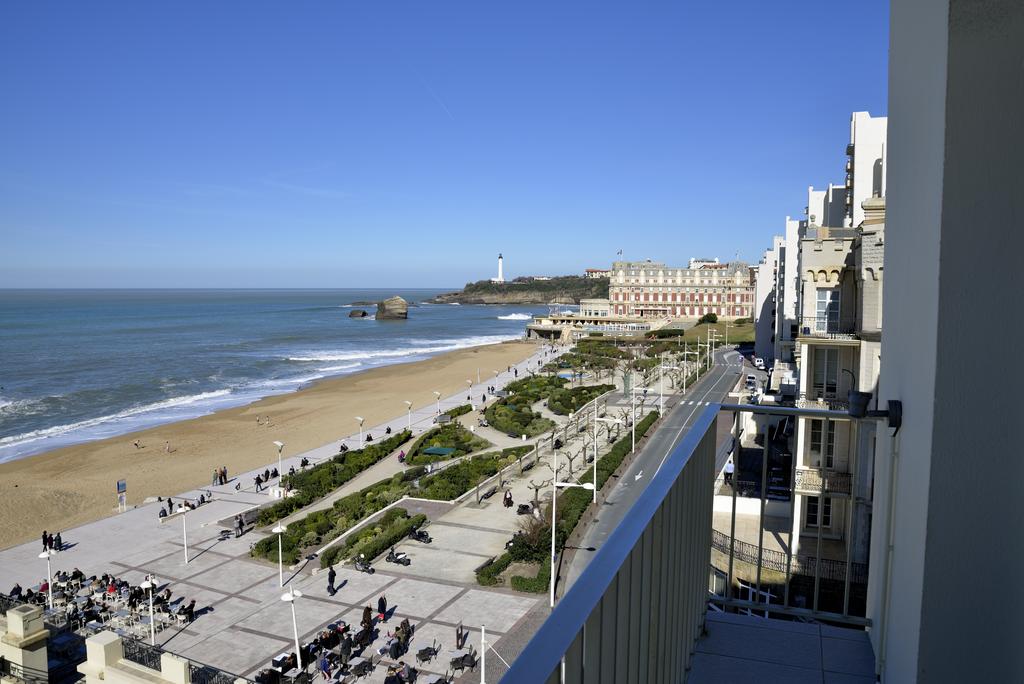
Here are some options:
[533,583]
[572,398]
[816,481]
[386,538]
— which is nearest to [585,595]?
[816,481]

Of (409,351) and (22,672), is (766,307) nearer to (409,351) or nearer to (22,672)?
(409,351)

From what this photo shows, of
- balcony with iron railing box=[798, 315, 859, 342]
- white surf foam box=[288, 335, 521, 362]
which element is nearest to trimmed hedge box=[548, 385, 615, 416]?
balcony with iron railing box=[798, 315, 859, 342]

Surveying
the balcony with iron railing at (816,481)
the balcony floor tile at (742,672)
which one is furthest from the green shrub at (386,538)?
the balcony floor tile at (742,672)

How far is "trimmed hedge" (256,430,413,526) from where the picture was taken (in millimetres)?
20578

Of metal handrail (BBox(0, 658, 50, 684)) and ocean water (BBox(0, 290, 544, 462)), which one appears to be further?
ocean water (BBox(0, 290, 544, 462))

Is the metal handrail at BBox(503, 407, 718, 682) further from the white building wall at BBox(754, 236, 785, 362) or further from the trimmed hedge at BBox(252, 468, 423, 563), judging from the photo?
the white building wall at BBox(754, 236, 785, 362)

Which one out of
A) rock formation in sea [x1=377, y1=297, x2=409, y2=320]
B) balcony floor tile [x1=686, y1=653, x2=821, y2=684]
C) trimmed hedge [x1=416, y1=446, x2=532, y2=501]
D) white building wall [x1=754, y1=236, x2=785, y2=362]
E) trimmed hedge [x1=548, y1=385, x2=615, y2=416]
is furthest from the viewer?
rock formation in sea [x1=377, y1=297, x2=409, y2=320]

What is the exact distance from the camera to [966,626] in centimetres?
212

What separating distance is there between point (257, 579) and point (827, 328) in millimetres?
13514

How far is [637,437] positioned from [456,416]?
11.1 meters

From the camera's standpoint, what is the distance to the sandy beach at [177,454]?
73.8 ft

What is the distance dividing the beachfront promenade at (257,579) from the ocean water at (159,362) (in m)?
13.4

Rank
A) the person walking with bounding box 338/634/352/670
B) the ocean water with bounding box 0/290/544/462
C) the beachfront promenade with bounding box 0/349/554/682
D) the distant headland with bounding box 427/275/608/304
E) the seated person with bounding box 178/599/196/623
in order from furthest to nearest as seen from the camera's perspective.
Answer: the distant headland with bounding box 427/275/608/304 → the ocean water with bounding box 0/290/544/462 → the seated person with bounding box 178/599/196/623 → the beachfront promenade with bounding box 0/349/554/682 → the person walking with bounding box 338/634/352/670

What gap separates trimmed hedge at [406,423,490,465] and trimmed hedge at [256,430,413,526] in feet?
3.63
